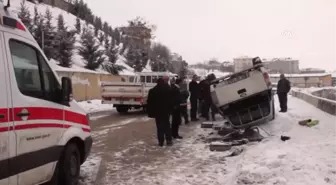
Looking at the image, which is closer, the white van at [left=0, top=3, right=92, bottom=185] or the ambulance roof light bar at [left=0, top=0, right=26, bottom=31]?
the white van at [left=0, top=3, right=92, bottom=185]

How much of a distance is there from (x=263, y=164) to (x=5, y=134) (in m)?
4.25

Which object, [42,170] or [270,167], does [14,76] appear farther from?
[270,167]

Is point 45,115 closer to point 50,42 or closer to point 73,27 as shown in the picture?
point 50,42

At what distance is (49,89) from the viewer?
17.9 feet

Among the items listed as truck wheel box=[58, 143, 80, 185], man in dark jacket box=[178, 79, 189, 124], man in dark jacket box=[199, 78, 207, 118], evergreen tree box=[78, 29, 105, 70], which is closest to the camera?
truck wheel box=[58, 143, 80, 185]

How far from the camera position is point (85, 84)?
30.7 meters

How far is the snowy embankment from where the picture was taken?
591cm

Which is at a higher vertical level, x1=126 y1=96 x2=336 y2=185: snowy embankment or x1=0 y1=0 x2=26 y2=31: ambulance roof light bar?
x1=0 y1=0 x2=26 y2=31: ambulance roof light bar

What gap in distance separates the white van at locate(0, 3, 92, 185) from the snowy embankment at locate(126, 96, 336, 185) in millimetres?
1556

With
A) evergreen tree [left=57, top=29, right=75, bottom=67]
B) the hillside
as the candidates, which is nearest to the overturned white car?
the hillside

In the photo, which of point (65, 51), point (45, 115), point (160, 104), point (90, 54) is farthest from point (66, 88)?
point (90, 54)

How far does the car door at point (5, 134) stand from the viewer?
420cm

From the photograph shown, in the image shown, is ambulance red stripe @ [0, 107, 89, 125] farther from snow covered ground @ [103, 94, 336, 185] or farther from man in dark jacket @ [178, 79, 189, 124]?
man in dark jacket @ [178, 79, 189, 124]

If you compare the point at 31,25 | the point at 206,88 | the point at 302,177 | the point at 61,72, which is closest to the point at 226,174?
the point at 302,177
